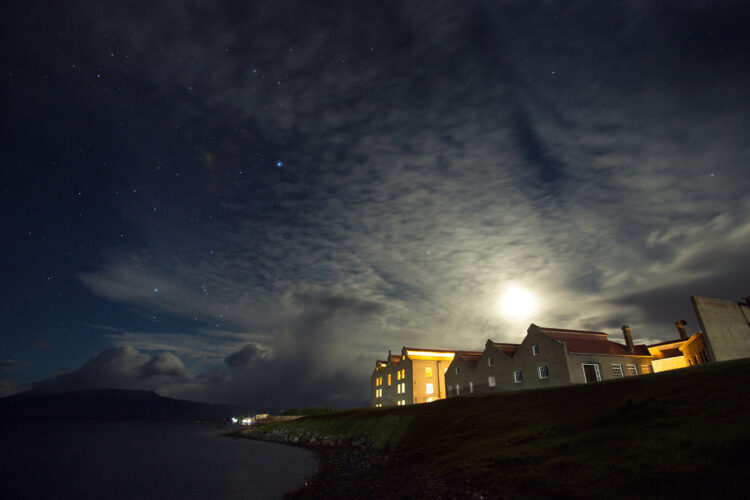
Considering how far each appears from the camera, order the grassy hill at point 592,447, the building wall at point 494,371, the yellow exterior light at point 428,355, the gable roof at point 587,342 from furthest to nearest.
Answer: the yellow exterior light at point 428,355
the building wall at point 494,371
the gable roof at point 587,342
the grassy hill at point 592,447

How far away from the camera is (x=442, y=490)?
20.5 meters

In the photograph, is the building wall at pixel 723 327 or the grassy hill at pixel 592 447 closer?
the grassy hill at pixel 592 447

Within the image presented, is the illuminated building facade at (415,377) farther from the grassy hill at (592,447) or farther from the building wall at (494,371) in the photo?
the grassy hill at (592,447)

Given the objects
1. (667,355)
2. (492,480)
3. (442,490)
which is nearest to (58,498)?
(442,490)

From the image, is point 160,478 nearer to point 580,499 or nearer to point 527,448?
point 527,448

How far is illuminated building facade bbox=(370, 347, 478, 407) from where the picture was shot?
8776cm

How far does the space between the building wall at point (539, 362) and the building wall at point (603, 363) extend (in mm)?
1114

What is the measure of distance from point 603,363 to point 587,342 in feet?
12.8

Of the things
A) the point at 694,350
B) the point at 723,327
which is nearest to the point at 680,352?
the point at 694,350

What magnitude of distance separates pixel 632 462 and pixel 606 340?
169ft

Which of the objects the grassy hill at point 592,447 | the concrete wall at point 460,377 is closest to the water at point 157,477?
the grassy hill at point 592,447

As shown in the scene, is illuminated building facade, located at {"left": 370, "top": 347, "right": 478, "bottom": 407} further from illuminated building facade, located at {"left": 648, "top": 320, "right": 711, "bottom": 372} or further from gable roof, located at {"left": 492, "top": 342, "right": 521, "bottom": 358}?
illuminated building facade, located at {"left": 648, "top": 320, "right": 711, "bottom": 372}

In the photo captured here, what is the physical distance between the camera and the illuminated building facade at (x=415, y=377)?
87.8 meters

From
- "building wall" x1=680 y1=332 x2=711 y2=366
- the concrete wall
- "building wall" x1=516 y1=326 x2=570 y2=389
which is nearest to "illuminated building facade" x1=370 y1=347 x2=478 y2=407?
the concrete wall
